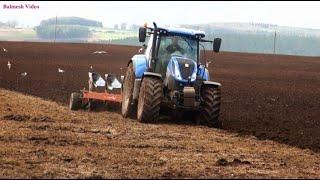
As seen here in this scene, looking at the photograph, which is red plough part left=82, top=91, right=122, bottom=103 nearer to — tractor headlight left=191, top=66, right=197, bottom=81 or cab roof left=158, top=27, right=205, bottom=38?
cab roof left=158, top=27, right=205, bottom=38

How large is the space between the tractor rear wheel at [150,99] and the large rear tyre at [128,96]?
120 centimetres

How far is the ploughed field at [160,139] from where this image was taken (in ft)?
23.9

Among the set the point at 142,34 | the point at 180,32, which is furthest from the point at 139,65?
the point at 180,32

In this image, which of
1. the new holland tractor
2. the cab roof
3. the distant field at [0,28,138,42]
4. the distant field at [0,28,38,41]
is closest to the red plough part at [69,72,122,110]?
the new holland tractor

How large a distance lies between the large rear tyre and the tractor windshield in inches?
39.9

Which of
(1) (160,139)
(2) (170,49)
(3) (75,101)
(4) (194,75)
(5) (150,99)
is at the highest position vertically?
(2) (170,49)

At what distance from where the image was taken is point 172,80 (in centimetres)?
1235

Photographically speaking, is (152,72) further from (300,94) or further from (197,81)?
(300,94)

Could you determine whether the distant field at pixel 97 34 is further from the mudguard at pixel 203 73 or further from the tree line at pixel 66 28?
the mudguard at pixel 203 73

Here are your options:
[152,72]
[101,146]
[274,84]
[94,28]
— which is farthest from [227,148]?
[94,28]

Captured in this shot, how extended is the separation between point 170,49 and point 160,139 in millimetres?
3603

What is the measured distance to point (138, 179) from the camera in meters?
6.48

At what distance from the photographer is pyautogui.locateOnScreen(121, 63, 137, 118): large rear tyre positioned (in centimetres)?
1342

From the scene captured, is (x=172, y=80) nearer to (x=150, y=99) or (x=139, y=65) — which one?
(x=150, y=99)
